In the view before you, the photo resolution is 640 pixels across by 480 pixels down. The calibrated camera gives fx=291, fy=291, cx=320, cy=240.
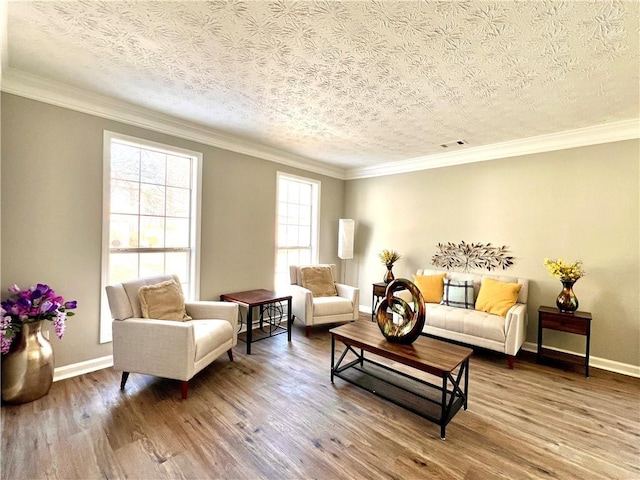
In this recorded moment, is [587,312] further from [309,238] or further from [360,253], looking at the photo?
[309,238]

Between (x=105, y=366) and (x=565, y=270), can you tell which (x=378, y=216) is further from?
(x=105, y=366)

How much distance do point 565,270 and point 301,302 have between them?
2.97 m

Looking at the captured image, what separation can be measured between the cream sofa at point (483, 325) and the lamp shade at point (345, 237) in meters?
1.69

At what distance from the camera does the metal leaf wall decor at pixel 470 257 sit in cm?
376

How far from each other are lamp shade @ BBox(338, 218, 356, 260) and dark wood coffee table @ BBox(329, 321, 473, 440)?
82.5 inches

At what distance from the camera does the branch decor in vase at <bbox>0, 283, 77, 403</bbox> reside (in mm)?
2117

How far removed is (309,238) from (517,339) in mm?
3154

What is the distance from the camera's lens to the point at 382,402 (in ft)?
7.72

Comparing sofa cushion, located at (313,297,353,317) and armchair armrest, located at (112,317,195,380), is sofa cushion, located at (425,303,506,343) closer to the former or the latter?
sofa cushion, located at (313,297,353,317)

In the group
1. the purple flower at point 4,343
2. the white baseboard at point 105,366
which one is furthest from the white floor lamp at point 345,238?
the purple flower at point 4,343

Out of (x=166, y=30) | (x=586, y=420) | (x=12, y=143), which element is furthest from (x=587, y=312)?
(x=12, y=143)

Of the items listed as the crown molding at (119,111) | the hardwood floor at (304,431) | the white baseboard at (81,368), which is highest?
the crown molding at (119,111)

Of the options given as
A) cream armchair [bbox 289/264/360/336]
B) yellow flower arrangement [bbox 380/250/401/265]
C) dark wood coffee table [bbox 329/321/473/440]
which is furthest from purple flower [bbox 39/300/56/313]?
yellow flower arrangement [bbox 380/250/401/265]

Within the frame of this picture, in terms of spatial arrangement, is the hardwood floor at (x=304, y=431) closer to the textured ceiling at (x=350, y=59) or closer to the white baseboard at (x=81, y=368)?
the white baseboard at (x=81, y=368)
